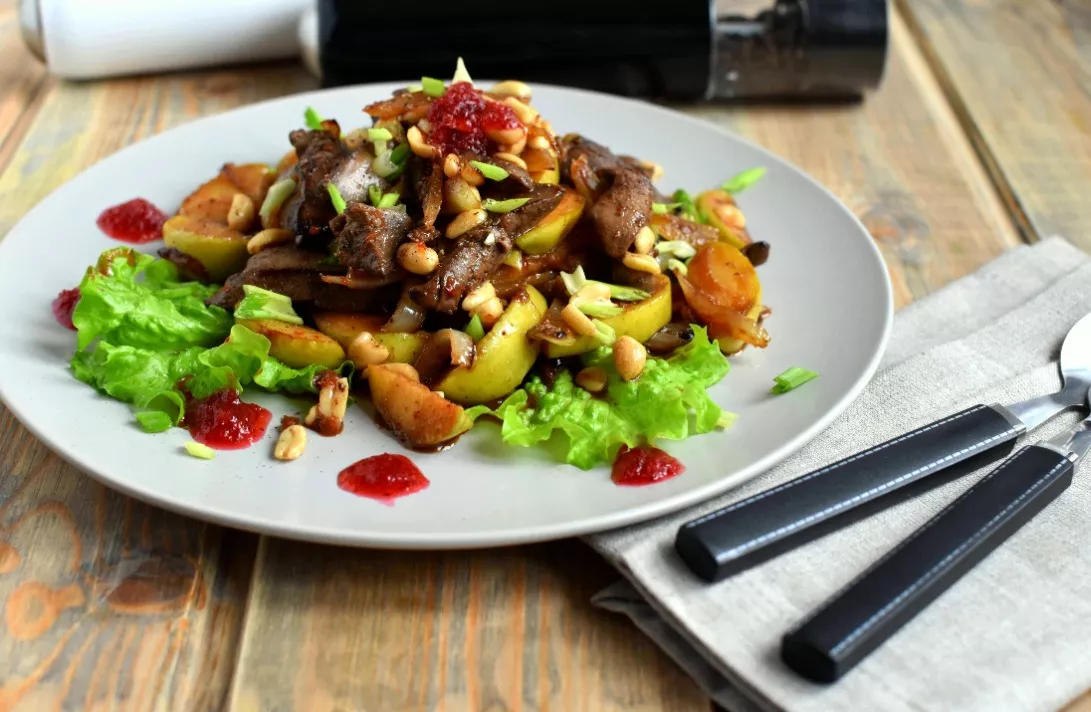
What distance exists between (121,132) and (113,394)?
225cm

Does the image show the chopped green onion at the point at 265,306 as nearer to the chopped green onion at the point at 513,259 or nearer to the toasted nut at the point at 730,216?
the chopped green onion at the point at 513,259

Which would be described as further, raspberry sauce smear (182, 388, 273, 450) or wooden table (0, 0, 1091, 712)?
raspberry sauce smear (182, 388, 273, 450)

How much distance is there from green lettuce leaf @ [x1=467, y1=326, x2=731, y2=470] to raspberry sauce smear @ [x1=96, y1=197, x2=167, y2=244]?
1.36 metres

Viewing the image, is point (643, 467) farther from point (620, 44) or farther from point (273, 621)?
point (620, 44)

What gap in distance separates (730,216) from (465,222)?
3.22 feet

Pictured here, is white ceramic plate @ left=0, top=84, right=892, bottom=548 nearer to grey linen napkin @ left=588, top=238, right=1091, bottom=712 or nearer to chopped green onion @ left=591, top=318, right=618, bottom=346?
grey linen napkin @ left=588, top=238, right=1091, bottom=712

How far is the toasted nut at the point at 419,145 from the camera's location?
2902mm

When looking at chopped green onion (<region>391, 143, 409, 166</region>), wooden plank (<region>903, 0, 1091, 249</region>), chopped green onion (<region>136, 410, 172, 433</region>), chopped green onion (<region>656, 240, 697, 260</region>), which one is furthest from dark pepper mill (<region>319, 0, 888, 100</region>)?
chopped green onion (<region>136, 410, 172, 433</region>)

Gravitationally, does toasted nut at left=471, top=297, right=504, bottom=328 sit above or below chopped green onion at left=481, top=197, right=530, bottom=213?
below

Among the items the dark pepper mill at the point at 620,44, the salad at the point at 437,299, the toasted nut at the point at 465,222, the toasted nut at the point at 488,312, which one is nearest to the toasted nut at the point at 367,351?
the salad at the point at 437,299

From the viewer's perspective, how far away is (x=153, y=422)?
2.49 meters

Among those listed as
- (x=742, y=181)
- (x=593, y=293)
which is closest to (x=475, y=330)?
(x=593, y=293)

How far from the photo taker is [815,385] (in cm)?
273

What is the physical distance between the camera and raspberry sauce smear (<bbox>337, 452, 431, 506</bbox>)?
2.35m
